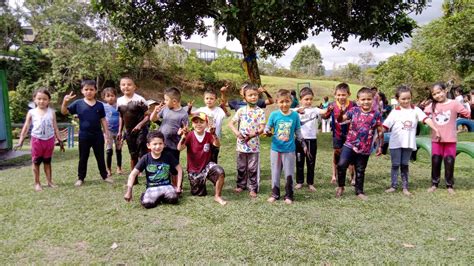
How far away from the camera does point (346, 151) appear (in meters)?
5.49

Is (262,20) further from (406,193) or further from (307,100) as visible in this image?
(406,193)

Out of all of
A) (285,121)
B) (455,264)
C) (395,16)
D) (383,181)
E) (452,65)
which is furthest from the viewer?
(452,65)

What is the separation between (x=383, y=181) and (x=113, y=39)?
78.8 ft

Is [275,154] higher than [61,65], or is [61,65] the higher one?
[61,65]

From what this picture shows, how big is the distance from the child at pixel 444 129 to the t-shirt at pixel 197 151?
11.2ft

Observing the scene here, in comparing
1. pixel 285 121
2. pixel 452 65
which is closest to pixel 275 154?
pixel 285 121

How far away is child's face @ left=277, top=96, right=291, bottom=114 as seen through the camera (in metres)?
5.20

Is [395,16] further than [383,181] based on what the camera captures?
Yes

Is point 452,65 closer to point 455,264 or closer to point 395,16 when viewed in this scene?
point 395,16

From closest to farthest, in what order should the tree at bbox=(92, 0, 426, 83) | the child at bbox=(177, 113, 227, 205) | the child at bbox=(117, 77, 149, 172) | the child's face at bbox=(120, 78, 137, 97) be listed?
the child at bbox=(177, 113, 227, 205)
the child's face at bbox=(120, 78, 137, 97)
the child at bbox=(117, 77, 149, 172)
the tree at bbox=(92, 0, 426, 83)

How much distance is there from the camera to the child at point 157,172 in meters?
4.92

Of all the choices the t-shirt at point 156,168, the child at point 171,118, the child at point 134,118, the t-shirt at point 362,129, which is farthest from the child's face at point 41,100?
the t-shirt at point 362,129

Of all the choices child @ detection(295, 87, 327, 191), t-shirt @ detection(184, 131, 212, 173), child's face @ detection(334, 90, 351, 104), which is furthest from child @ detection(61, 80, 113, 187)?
child's face @ detection(334, 90, 351, 104)

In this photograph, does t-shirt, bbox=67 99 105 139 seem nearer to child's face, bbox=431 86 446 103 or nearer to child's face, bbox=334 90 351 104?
child's face, bbox=334 90 351 104
